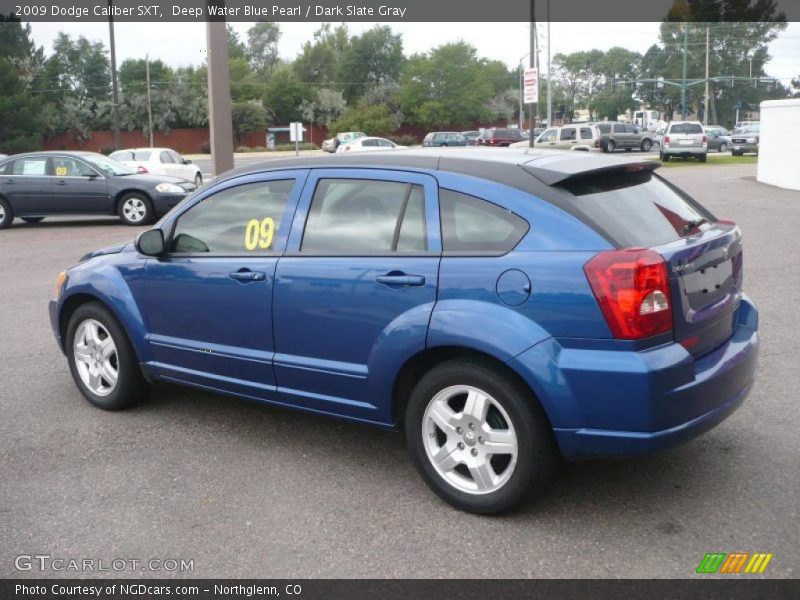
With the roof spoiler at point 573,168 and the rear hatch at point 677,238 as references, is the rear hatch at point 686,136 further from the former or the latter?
the roof spoiler at point 573,168

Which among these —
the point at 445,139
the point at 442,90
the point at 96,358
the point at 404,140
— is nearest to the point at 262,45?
the point at 442,90

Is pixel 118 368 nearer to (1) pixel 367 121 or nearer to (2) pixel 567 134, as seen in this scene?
(2) pixel 567 134

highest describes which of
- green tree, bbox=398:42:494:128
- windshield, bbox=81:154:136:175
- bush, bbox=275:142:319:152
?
green tree, bbox=398:42:494:128

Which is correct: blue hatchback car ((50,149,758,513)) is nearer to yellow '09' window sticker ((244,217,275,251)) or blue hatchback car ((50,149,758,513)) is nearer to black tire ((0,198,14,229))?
yellow '09' window sticker ((244,217,275,251))

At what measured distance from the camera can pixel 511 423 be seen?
3.77 meters

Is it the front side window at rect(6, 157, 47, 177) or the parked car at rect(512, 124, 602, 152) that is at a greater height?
the parked car at rect(512, 124, 602, 152)

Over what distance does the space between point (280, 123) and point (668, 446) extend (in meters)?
94.0

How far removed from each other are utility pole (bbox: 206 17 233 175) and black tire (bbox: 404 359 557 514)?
12.2 metres

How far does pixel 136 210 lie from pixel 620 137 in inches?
1395

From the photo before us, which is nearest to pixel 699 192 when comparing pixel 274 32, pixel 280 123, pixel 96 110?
pixel 96 110

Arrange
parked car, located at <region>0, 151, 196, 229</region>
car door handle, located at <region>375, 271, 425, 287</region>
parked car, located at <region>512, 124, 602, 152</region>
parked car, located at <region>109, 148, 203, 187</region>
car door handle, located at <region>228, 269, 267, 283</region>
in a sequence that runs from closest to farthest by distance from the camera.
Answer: car door handle, located at <region>375, 271, 425, 287</region> → car door handle, located at <region>228, 269, 267, 283</region> → parked car, located at <region>0, 151, 196, 229</region> → parked car, located at <region>109, 148, 203, 187</region> → parked car, located at <region>512, 124, 602, 152</region>

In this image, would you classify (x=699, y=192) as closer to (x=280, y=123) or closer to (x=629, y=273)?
(x=629, y=273)

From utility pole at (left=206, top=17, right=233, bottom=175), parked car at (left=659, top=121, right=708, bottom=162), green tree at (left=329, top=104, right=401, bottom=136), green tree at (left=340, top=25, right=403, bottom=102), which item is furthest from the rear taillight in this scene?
green tree at (left=340, top=25, right=403, bottom=102)

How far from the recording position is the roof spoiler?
155 inches
